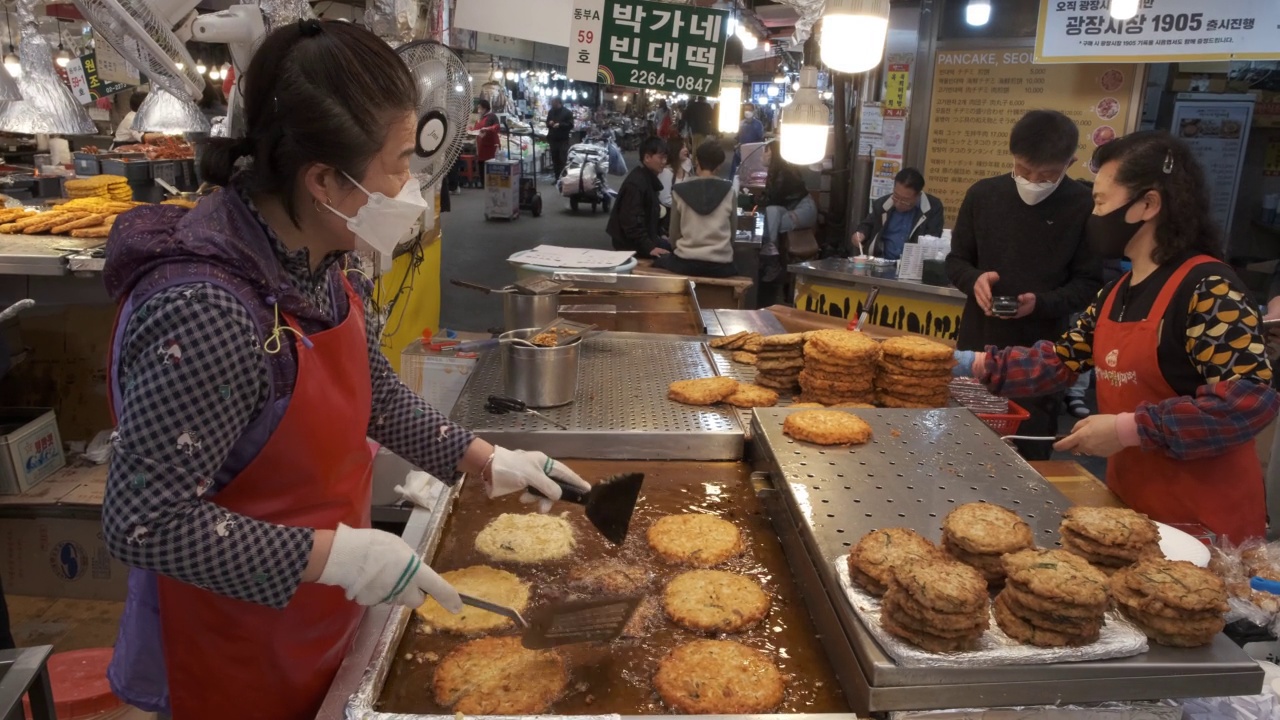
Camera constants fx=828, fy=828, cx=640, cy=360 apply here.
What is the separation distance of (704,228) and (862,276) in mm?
1428

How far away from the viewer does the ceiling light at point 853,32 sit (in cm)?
341

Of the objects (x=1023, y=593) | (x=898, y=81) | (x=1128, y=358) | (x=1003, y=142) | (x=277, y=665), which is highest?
(x=898, y=81)

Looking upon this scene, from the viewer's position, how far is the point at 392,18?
3.83 meters

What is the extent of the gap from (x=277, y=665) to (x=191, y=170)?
8.23 m

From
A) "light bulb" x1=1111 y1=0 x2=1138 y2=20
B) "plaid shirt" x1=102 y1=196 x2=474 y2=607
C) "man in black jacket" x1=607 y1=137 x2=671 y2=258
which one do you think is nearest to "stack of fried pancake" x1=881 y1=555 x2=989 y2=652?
"plaid shirt" x1=102 y1=196 x2=474 y2=607

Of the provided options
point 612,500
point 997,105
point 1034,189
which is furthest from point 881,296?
point 612,500

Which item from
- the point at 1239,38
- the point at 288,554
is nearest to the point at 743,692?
the point at 288,554

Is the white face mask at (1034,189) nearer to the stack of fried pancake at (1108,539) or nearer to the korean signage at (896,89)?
the stack of fried pancake at (1108,539)

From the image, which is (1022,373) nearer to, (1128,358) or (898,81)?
(1128,358)

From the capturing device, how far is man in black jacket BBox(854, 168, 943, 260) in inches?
282

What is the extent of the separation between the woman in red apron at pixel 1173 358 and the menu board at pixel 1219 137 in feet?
30.7

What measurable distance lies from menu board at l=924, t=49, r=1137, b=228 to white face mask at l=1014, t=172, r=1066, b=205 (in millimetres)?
3897

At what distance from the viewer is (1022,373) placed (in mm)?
3027

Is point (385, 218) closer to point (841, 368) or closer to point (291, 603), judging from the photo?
point (291, 603)
